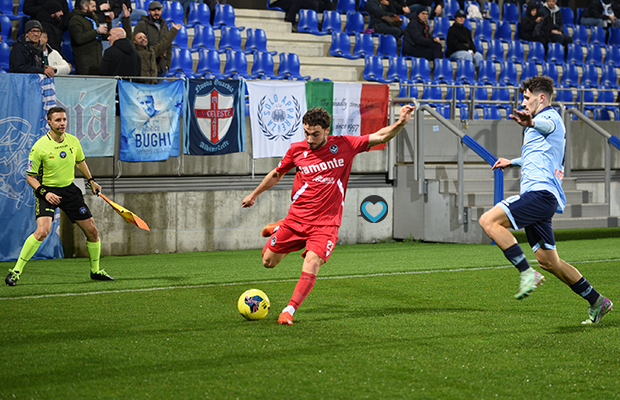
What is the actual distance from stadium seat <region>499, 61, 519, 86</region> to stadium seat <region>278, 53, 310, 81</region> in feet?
19.2

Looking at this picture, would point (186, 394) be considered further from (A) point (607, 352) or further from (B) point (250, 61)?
(B) point (250, 61)

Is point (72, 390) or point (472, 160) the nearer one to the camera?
point (72, 390)

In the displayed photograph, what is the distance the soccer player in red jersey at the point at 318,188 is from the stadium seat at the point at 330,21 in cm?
1266

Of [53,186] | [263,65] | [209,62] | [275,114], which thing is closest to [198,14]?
[209,62]

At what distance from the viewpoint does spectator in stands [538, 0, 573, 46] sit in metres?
21.1

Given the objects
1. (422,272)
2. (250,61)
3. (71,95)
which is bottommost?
(422,272)

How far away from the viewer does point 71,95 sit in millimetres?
11695

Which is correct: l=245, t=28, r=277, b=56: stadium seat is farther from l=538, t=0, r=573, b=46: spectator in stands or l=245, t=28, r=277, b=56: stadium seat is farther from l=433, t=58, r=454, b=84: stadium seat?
l=538, t=0, r=573, b=46: spectator in stands

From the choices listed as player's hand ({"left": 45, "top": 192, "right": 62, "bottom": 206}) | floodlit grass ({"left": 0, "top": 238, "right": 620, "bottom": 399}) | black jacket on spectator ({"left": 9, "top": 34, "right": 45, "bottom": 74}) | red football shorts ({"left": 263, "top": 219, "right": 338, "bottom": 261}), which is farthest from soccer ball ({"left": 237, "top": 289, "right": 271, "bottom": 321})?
black jacket on spectator ({"left": 9, "top": 34, "right": 45, "bottom": 74})

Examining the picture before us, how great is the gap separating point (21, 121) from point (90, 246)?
349 cm

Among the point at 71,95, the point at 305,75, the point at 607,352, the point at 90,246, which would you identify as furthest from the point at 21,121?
the point at 607,352

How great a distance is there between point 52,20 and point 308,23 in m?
7.37

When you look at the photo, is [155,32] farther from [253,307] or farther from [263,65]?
[253,307]

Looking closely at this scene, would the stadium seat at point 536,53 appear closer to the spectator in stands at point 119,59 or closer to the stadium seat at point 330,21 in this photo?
the stadium seat at point 330,21
